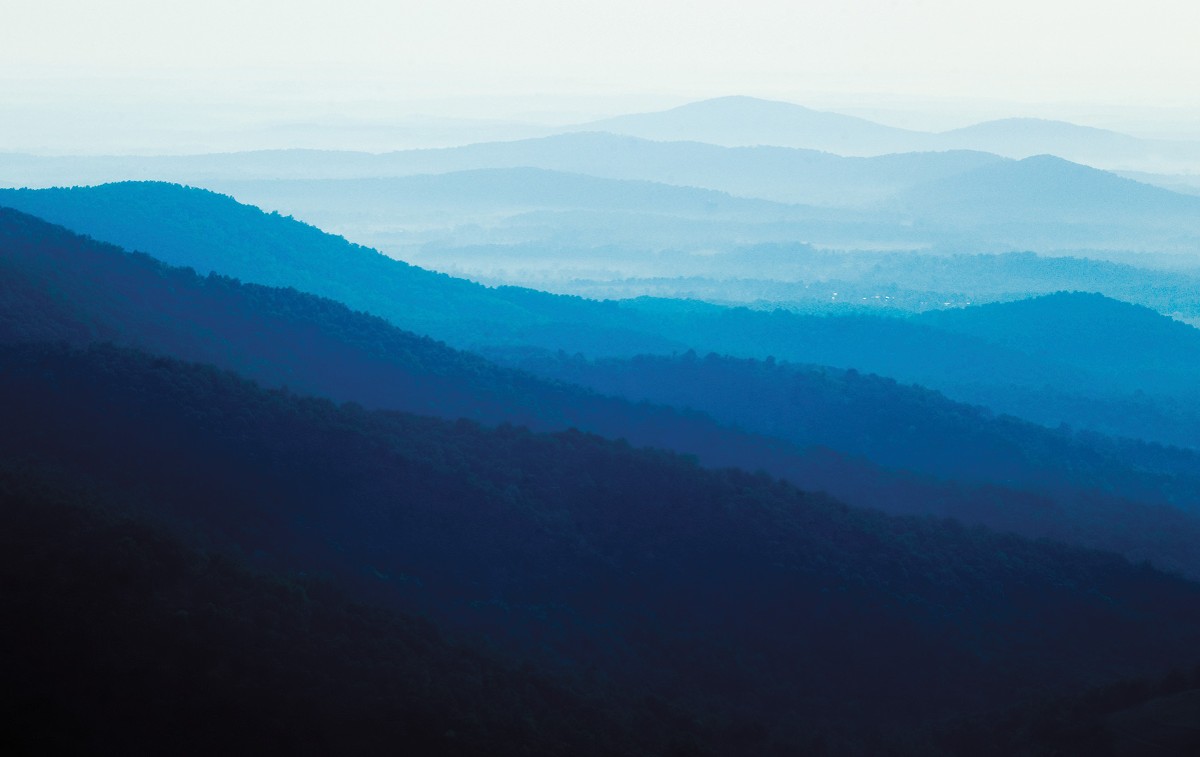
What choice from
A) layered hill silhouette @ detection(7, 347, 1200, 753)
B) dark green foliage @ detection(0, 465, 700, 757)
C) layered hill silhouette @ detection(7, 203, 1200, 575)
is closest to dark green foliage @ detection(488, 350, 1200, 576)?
layered hill silhouette @ detection(7, 203, 1200, 575)

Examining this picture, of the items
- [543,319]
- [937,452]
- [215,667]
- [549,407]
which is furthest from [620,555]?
[543,319]

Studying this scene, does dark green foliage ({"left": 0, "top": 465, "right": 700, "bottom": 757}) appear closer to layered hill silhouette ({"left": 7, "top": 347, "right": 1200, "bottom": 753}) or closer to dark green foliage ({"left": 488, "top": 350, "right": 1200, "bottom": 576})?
layered hill silhouette ({"left": 7, "top": 347, "right": 1200, "bottom": 753})

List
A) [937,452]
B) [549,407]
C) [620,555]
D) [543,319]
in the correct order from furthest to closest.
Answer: [543,319] → [937,452] → [549,407] → [620,555]

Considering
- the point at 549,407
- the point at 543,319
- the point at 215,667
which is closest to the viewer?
the point at 215,667

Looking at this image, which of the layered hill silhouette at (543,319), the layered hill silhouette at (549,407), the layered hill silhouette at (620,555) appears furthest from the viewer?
the layered hill silhouette at (543,319)

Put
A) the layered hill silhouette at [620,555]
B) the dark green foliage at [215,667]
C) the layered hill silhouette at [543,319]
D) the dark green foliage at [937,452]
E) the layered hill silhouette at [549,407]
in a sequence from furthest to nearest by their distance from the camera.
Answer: the layered hill silhouette at [543,319] < the dark green foliage at [937,452] < the layered hill silhouette at [549,407] < the layered hill silhouette at [620,555] < the dark green foliage at [215,667]

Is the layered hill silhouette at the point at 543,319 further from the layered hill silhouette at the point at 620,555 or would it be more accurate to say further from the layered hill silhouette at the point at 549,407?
the layered hill silhouette at the point at 620,555

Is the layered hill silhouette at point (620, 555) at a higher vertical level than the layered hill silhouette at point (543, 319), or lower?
lower

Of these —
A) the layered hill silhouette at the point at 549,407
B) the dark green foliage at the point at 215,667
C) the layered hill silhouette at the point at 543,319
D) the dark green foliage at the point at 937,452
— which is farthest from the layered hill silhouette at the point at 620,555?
the layered hill silhouette at the point at 543,319

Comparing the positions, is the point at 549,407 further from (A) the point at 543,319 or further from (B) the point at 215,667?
(A) the point at 543,319
